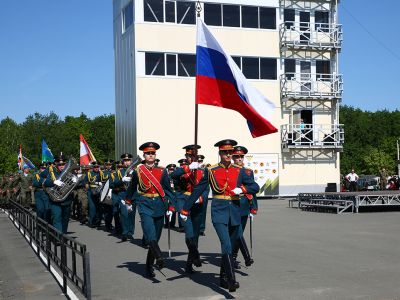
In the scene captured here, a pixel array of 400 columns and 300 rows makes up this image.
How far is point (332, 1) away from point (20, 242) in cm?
2971

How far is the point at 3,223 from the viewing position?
21.9 meters

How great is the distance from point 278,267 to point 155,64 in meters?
25.9

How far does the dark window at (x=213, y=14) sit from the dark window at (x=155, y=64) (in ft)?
12.1

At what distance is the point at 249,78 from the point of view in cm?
3741

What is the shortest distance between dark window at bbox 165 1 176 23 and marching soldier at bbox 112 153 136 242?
67.6 ft

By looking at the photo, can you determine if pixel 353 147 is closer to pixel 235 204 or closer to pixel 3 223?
pixel 3 223

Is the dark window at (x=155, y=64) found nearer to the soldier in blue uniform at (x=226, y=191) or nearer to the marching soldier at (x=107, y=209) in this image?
the marching soldier at (x=107, y=209)

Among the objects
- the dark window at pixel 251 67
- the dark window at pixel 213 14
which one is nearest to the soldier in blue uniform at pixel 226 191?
the dark window at pixel 213 14

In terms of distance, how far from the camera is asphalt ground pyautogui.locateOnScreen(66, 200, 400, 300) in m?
8.20

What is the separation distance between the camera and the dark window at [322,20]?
39.1 meters

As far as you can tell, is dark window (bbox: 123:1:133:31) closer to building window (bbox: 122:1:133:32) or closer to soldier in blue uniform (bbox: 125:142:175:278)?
building window (bbox: 122:1:133:32)

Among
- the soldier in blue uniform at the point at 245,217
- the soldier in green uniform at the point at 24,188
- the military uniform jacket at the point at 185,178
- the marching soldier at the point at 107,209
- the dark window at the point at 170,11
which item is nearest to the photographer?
the soldier in blue uniform at the point at 245,217

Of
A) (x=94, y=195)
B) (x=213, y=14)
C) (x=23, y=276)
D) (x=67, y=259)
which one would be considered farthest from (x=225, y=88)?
(x=213, y=14)

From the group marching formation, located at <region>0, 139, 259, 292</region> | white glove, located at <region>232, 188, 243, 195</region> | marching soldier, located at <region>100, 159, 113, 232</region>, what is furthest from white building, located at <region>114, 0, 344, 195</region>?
white glove, located at <region>232, 188, 243, 195</region>
